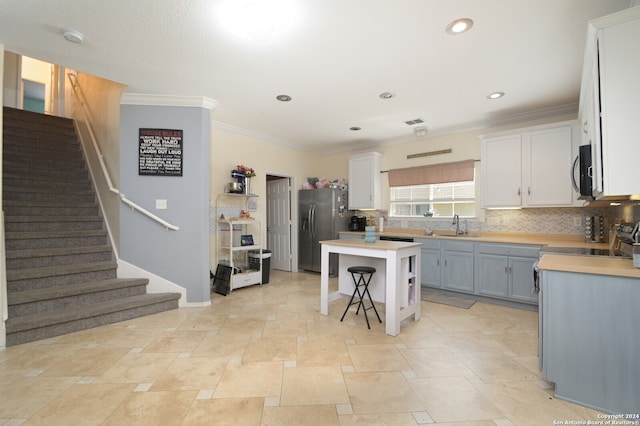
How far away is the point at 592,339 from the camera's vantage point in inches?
68.8

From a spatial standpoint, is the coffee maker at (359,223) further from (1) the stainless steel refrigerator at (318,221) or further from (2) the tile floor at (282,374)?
(2) the tile floor at (282,374)

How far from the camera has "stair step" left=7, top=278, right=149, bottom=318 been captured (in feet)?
9.07

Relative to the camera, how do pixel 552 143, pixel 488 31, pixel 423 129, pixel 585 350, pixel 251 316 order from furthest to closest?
pixel 423 129, pixel 552 143, pixel 251 316, pixel 488 31, pixel 585 350

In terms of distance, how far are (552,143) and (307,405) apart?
4.22 m

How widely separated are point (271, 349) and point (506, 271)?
125 inches

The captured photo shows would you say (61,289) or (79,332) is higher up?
(61,289)

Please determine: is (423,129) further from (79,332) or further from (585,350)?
(79,332)

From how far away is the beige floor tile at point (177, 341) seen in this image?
8.30ft

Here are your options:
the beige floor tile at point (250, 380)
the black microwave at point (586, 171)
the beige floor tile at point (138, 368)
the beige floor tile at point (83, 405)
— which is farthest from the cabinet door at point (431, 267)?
the beige floor tile at point (83, 405)

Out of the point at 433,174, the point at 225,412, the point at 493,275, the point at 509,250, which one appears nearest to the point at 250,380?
the point at 225,412

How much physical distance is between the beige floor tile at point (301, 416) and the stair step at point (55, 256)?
3210 millimetres

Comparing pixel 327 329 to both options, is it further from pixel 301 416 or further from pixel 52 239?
pixel 52 239

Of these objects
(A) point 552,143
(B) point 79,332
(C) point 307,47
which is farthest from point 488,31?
(B) point 79,332

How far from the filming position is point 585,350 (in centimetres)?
177
